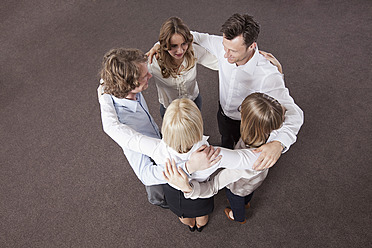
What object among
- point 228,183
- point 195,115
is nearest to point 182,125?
point 195,115

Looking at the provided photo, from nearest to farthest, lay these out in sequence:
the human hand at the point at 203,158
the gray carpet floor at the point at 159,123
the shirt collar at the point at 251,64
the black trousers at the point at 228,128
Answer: the human hand at the point at 203,158 < the shirt collar at the point at 251,64 < the black trousers at the point at 228,128 < the gray carpet floor at the point at 159,123

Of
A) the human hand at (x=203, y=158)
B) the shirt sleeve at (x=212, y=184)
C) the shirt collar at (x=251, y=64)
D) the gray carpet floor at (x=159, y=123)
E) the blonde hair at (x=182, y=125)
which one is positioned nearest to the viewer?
the blonde hair at (x=182, y=125)

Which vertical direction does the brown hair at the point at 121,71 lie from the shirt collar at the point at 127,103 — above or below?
above

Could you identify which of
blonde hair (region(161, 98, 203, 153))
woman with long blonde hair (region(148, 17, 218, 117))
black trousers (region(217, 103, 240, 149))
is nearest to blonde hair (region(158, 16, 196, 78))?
woman with long blonde hair (region(148, 17, 218, 117))

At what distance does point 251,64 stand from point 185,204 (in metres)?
0.88

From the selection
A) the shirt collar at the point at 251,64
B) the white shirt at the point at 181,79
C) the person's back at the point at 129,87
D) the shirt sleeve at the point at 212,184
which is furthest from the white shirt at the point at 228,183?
the white shirt at the point at 181,79

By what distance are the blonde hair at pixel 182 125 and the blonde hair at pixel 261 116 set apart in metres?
0.32

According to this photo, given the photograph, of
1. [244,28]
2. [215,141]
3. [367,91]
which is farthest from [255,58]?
[367,91]

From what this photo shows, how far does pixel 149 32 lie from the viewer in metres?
3.43

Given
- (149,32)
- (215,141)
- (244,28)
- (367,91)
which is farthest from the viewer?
(149,32)

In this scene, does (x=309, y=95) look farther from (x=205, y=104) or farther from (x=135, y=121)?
(x=135, y=121)

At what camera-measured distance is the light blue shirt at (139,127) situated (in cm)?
149

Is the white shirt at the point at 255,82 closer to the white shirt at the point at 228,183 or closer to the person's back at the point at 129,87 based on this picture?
the white shirt at the point at 228,183

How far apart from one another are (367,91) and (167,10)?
7.70 feet
